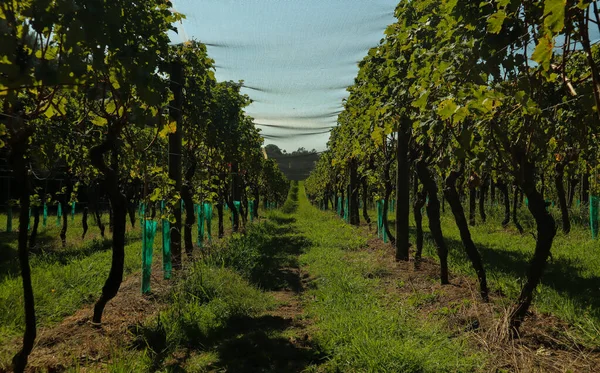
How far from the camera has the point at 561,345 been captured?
10.7ft

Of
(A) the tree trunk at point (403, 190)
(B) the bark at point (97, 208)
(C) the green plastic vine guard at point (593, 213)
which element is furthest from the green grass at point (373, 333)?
(B) the bark at point (97, 208)

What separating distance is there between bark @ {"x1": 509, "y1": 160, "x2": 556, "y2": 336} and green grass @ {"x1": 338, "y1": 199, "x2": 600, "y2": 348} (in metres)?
0.56

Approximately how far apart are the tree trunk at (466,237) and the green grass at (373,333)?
2.73 ft

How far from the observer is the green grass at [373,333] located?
114 inches

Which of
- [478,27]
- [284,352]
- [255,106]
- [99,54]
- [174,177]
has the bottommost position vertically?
[284,352]

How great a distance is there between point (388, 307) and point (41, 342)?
10.7 ft

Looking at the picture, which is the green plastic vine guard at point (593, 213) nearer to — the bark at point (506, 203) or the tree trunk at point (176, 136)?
the bark at point (506, 203)

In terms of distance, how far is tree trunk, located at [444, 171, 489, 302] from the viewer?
4352 mm

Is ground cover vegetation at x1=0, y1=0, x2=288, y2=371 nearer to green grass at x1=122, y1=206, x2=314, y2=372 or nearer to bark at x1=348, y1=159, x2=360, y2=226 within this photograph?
green grass at x1=122, y1=206, x2=314, y2=372

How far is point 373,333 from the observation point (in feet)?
11.4

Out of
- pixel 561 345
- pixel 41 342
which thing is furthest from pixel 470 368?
pixel 41 342

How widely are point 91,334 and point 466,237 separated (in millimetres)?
3873

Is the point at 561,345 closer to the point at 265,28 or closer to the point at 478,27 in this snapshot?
the point at 478,27

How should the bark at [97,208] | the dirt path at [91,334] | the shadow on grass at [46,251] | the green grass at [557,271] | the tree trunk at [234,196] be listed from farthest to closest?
the bark at [97,208], the tree trunk at [234,196], the shadow on grass at [46,251], the green grass at [557,271], the dirt path at [91,334]
